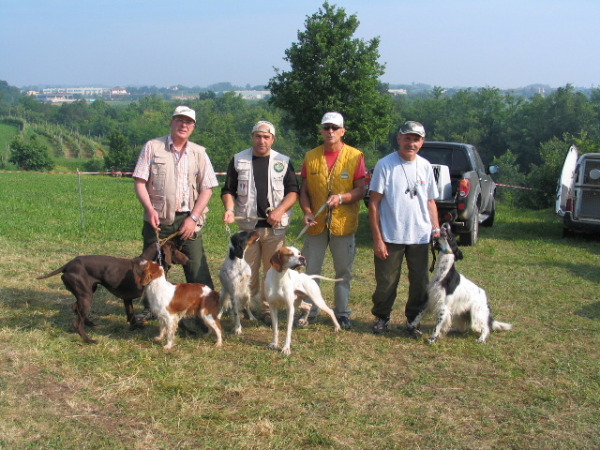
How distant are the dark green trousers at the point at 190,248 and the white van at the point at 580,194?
24.8 ft

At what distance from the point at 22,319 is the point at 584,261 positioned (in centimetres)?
794

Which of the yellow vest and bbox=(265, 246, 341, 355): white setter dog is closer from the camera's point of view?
bbox=(265, 246, 341, 355): white setter dog

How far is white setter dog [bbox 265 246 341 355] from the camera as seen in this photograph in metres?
4.70

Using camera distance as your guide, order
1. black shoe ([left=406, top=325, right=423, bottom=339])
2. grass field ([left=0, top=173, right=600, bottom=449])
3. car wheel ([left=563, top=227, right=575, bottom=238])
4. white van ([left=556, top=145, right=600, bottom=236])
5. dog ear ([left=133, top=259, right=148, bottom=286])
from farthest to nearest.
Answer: car wheel ([left=563, top=227, right=575, bottom=238]) < white van ([left=556, top=145, right=600, bottom=236]) < black shoe ([left=406, top=325, right=423, bottom=339]) < dog ear ([left=133, top=259, right=148, bottom=286]) < grass field ([left=0, top=173, right=600, bottom=449])

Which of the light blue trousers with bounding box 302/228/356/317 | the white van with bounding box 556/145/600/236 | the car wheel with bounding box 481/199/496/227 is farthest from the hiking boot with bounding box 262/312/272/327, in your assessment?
the car wheel with bounding box 481/199/496/227

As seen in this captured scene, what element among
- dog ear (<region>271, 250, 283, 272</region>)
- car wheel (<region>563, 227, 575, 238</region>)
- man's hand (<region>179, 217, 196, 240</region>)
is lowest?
car wheel (<region>563, 227, 575, 238</region>)

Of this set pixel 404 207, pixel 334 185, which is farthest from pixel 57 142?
pixel 404 207

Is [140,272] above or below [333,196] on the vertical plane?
below

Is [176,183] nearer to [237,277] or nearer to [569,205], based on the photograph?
[237,277]

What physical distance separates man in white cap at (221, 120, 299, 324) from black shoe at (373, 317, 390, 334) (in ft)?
3.90

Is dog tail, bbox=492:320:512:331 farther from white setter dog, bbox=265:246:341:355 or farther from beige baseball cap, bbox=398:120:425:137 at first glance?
beige baseball cap, bbox=398:120:425:137

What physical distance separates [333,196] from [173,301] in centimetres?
166

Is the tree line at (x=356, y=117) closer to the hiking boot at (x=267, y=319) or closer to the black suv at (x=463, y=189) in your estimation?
the black suv at (x=463, y=189)

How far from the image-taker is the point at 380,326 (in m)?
5.38
